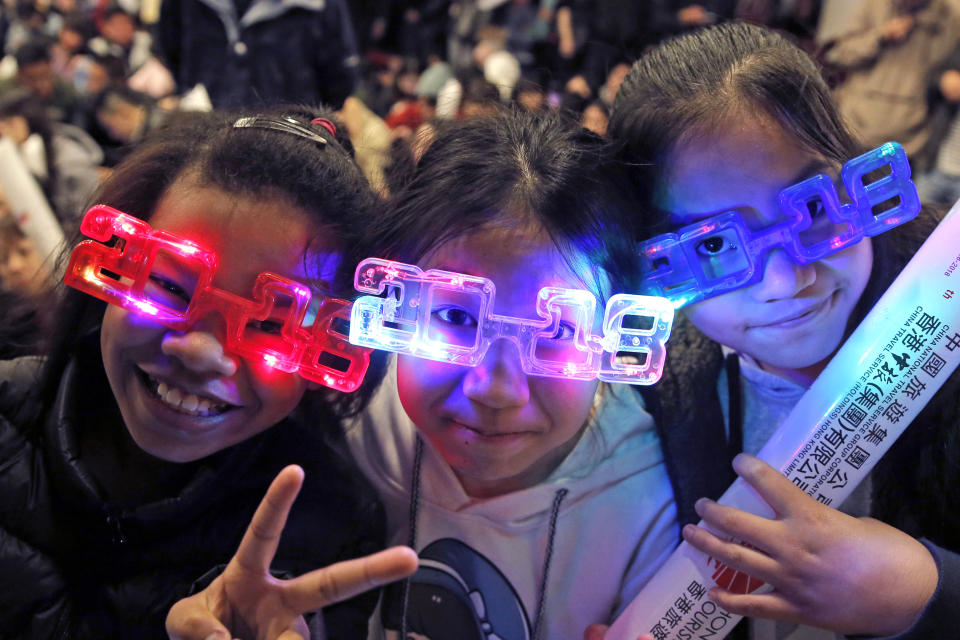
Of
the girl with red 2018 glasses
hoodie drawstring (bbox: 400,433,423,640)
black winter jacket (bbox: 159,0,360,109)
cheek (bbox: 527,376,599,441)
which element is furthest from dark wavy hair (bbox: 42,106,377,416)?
black winter jacket (bbox: 159,0,360,109)

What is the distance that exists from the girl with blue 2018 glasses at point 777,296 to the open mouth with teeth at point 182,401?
1.76 ft

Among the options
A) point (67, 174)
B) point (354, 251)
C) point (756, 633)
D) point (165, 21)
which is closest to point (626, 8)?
point (165, 21)

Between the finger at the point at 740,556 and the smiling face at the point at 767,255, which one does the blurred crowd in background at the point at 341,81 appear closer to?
the smiling face at the point at 767,255

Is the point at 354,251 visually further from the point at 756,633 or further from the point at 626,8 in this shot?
the point at 626,8

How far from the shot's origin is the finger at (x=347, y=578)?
0.70 m

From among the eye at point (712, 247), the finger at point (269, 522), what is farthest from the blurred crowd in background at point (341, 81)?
the finger at point (269, 522)

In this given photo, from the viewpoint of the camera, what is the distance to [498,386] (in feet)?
2.76

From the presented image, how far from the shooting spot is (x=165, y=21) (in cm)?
238

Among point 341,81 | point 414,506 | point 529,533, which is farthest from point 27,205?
point 529,533

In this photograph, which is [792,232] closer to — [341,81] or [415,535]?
[415,535]

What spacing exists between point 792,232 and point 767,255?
37mm

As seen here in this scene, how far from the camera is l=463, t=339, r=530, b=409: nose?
32.9 inches

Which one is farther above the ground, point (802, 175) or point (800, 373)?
point (802, 175)

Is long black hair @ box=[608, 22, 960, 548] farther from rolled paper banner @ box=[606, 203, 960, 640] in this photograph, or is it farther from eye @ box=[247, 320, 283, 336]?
eye @ box=[247, 320, 283, 336]
